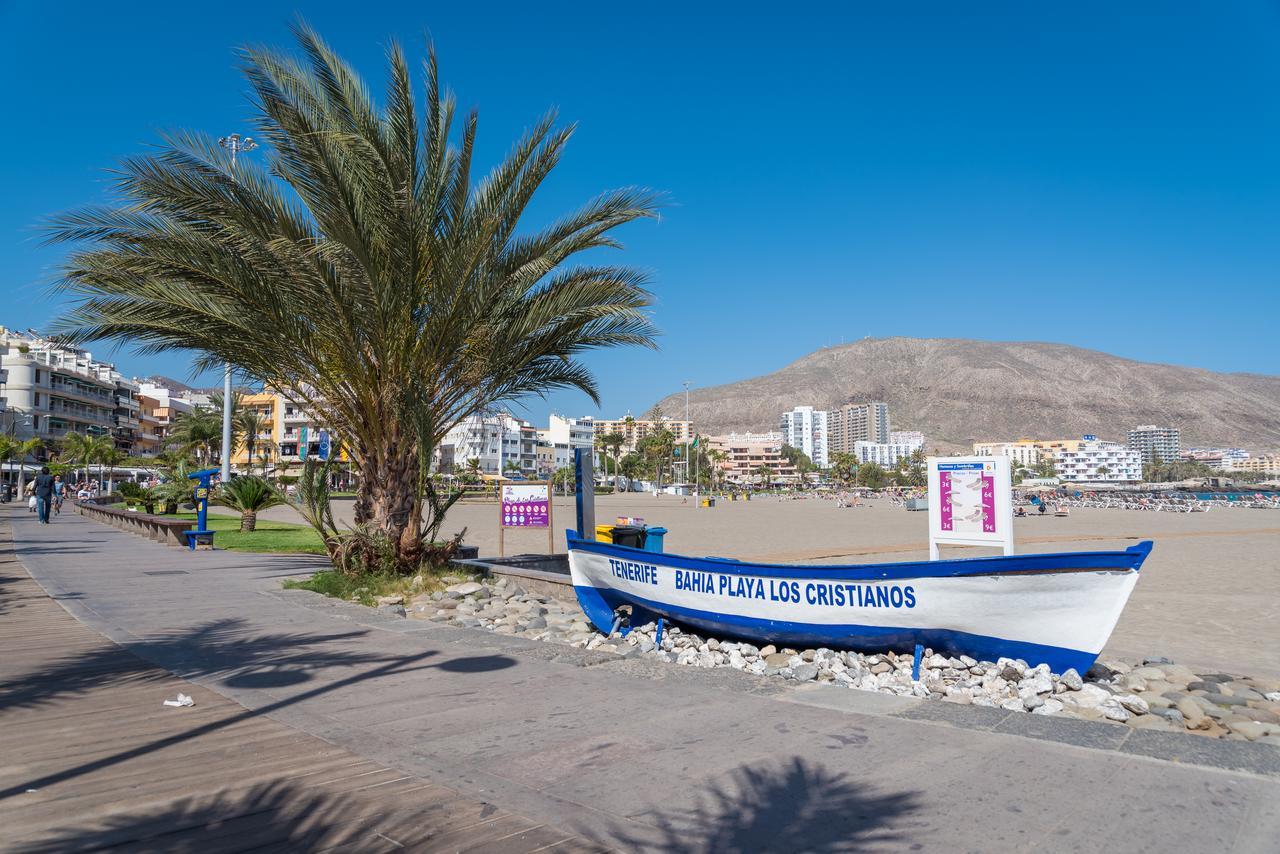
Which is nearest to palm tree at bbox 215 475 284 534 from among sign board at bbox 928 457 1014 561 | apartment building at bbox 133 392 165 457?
sign board at bbox 928 457 1014 561

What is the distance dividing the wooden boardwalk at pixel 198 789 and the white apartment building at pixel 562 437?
144 meters

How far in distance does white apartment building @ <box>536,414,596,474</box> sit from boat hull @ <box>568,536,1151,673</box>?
141 meters

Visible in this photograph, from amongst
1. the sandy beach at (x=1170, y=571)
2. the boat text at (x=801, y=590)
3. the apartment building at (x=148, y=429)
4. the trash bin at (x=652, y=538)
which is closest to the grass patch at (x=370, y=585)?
the trash bin at (x=652, y=538)

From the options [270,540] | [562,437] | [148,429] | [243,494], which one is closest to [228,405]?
[243,494]

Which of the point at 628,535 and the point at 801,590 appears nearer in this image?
the point at 801,590

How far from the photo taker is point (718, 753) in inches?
163

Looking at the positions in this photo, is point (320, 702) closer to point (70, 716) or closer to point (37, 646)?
point (70, 716)

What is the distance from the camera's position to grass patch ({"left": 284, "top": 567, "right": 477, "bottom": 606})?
1024cm

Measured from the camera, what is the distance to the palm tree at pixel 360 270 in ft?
32.2

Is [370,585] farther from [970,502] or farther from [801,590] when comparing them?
[970,502]

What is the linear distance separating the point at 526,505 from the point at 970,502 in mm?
8056

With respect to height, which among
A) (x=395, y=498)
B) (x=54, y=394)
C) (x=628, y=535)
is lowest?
(x=628, y=535)

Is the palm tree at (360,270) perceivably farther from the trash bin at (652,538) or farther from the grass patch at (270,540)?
the grass patch at (270,540)

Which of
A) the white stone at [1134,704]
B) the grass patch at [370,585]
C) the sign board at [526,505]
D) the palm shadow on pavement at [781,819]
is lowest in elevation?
the white stone at [1134,704]
